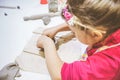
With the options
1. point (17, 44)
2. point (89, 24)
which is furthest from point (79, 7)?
point (17, 44)

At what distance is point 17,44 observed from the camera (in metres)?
1.05

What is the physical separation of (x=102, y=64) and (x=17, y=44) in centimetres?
57

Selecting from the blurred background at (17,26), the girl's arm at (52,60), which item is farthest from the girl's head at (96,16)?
the blurred background at (17,26)

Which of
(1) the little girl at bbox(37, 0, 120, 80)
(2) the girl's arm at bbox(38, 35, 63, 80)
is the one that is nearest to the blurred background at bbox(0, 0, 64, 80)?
(2) the girl's arm at bbox(38, 35, 63, 80)

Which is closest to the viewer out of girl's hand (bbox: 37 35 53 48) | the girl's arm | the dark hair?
the dark hair

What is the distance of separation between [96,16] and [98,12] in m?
0.01

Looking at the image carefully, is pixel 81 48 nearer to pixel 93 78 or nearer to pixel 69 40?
pixel 69 40

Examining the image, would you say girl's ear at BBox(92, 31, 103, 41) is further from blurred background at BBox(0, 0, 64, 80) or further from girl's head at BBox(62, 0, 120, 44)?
blurred background at BBox(0, 0, 64, 80)

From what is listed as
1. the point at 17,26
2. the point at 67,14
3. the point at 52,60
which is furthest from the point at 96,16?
the point at 17,26

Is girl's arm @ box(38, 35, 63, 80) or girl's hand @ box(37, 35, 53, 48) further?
girl's hand @ box(37, 35, 53, 48)

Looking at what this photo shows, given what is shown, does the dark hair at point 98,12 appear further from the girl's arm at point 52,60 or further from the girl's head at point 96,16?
the girl's arm at point 52,60

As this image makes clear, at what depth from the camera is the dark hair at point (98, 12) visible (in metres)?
0.58

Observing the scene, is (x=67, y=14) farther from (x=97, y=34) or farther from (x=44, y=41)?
(x=44, y=41)

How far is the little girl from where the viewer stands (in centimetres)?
59
